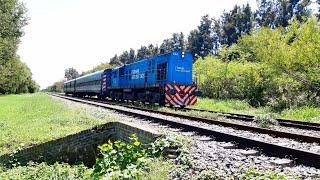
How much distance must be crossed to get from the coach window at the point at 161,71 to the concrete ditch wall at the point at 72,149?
1297 centimetres

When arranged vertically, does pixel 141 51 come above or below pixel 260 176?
above

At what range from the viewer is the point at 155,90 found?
26.2m

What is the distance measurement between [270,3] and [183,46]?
32.2m

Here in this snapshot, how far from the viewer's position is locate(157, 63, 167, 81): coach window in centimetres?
2503

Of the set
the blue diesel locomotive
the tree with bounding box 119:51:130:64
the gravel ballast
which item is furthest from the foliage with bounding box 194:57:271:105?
the tree with bounding box 119:51:130:64

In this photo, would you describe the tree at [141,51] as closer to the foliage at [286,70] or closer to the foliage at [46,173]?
the foliage at [286,70]

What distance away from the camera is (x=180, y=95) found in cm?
2455

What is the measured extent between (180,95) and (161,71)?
2108 mm

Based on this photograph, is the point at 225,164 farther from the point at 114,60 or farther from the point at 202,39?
the point at 114,60

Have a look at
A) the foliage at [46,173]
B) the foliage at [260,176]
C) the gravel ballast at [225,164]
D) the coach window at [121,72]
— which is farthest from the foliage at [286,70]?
the foliage at [260,176]

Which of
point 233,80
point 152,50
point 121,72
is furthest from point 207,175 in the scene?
point 152,50

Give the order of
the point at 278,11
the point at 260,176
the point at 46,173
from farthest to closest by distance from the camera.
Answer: the point at 278,11 → the point at 46,173 → the point at 260,176

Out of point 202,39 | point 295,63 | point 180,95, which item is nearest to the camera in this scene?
point 180,95

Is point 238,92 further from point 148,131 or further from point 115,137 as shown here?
point 148,131
